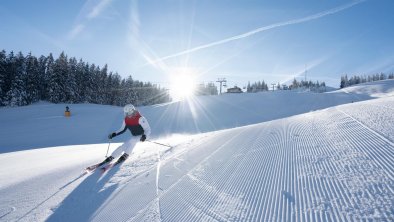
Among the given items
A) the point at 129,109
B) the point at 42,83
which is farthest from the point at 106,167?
the point at 42,83

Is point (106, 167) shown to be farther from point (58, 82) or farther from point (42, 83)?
point (42, 83)

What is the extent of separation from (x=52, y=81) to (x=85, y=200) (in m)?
57.5

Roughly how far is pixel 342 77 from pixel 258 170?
168 metres

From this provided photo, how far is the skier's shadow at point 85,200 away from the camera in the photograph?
4.33m

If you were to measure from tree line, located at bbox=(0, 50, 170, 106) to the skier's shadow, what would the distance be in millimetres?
53561

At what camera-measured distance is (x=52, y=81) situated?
181 ft

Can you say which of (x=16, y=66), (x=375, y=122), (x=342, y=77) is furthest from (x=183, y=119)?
(x=342, y=77)

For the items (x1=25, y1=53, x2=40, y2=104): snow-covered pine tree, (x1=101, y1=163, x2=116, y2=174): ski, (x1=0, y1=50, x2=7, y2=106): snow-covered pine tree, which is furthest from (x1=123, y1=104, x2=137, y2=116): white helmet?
(x1=25, y1=53, x2=40, y2=104): snow-covered pine tree

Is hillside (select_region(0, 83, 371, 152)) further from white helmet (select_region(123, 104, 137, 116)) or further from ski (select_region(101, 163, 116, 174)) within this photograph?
ski (select_region(101, 163, 116, 174))

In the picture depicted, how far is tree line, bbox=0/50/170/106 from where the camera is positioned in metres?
50.4

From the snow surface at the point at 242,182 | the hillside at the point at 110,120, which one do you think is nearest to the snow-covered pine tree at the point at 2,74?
the hillside at the point at 110,120

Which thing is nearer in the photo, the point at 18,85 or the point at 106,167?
the point at 106,167

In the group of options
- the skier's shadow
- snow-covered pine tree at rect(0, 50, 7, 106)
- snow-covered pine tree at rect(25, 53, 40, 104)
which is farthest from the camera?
snow-covered pine tree at rect(25, 53, 40, 104)

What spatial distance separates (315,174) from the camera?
425 centimetres
